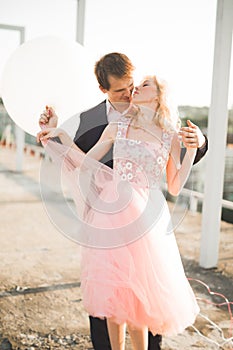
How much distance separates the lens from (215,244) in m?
2.99

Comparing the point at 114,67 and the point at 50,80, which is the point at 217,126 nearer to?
the point at 50,80

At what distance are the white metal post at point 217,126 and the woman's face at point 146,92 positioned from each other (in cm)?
141

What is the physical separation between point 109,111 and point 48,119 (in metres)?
0.23

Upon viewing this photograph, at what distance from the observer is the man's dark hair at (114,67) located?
150cm

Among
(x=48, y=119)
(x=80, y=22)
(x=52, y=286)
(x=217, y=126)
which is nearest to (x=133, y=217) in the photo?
(x=48, y=119)

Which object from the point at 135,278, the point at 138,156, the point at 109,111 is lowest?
the point at 135,278

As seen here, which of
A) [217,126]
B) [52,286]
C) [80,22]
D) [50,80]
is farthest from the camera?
[80,22]

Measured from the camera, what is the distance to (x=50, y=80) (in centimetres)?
180

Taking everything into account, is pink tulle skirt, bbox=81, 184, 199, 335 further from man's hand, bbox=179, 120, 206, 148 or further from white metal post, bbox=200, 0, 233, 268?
white metal post, bbox=200, 0, 233, 268

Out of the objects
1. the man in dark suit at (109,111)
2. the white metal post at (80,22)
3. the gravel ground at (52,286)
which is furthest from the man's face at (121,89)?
the white metal post at (80,22)

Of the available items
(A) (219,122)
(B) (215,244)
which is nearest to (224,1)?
(A) (219,122)

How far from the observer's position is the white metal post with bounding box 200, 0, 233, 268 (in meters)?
2.78

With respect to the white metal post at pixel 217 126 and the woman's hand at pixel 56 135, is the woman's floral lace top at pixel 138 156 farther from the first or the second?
the white metal post at pixel 217 126

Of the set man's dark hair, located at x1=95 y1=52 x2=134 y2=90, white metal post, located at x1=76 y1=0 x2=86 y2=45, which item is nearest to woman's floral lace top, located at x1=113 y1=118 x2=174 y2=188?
man's dark hair, located at x1=95 y1=52 x2=134 y2=90
